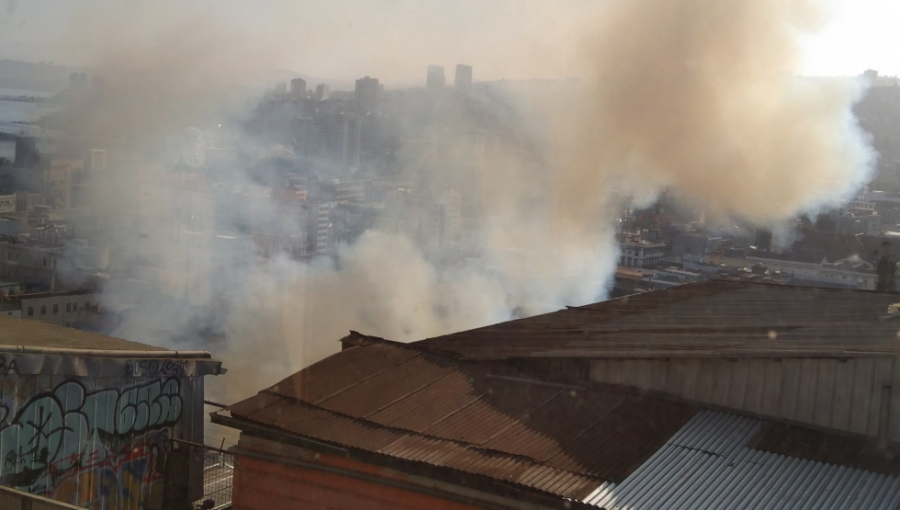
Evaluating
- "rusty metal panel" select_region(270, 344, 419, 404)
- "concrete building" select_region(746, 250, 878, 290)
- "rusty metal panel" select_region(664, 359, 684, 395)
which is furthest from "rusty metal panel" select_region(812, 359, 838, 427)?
"concrete building" select_region(746, 250, 878, 290)

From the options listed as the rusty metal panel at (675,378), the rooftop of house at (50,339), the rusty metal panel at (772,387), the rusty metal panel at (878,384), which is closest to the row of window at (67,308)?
the rooftop of house at (50,339)

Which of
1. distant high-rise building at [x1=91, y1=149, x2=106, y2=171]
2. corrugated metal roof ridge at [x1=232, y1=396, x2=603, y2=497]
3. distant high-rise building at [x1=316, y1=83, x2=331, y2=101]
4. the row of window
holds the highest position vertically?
distant high-rise building at [x1=316, y1=83, x2=331, y2=101]

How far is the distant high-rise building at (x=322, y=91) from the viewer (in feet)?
60.0

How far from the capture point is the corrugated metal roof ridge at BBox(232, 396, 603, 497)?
108 inches

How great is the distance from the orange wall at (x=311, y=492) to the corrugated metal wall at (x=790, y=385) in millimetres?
995

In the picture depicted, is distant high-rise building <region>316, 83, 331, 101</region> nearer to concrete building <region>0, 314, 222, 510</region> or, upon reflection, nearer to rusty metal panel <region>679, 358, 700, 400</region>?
concrete building <region>0, 314, 222, 510</region>

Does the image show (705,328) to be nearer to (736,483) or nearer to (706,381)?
(706,381)

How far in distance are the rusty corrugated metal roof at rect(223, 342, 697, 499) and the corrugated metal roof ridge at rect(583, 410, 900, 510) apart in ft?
0.28

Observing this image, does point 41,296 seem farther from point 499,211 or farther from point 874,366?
point 874,366

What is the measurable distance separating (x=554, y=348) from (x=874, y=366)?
55.5 inches

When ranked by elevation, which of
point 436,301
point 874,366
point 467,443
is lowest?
point 436,301

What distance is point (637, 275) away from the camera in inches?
535

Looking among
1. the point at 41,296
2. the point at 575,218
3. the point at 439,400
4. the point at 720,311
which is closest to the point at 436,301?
the point at 575,218

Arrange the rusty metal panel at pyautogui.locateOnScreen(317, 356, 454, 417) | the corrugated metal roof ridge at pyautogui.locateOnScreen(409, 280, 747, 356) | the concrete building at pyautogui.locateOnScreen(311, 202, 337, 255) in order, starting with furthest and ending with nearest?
the concrete building at pyautogui.locateOnScreen(311, 202, 337, 255) < the corrugated metal roof ridge at pyautogui.locateOnScreen(409, 280, 747, 356) < the rusty metal panel at pyautogui.locateOnScreen(317, 356, 454, 417)
